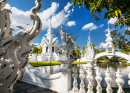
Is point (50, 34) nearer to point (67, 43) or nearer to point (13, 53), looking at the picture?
point (67, 43)

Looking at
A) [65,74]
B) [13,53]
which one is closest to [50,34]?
[65,74]

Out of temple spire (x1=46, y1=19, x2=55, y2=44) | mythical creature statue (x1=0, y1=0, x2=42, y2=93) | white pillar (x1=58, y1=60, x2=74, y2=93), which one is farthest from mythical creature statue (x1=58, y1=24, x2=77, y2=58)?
temple spire (x1=46, y1=19, x2=55, y2=44)

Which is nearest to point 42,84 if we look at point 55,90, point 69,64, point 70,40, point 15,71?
point 55,90

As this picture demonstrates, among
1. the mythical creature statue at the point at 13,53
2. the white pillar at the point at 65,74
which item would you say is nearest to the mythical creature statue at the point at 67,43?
the white pillar at the point at 65,74

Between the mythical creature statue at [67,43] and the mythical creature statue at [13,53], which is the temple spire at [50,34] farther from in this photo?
the mythical creature statue at [13,53]

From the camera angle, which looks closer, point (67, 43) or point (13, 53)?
point (13, 53)

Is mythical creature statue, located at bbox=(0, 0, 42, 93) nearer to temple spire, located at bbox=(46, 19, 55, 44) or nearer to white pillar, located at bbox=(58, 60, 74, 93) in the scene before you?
white pillar, located at bbox=(58, 60, 74, 93)

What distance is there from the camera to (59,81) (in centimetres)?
352

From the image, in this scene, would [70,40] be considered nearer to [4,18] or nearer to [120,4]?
[4,18]

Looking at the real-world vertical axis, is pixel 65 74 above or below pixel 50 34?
below

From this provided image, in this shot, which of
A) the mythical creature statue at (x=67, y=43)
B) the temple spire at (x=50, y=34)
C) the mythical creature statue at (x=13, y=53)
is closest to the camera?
the mythical creature statue at (x=13, y=53)

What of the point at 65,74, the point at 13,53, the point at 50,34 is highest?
the point at 50,34

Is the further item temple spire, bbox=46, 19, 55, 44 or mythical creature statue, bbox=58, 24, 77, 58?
temple spire, bbox=46, 19, 55, 44

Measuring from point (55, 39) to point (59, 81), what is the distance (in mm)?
35900
